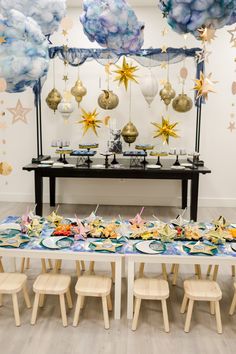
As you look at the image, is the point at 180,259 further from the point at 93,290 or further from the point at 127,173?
the point at 127,173

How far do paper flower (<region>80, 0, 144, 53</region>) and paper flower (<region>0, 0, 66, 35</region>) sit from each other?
7.1 inches

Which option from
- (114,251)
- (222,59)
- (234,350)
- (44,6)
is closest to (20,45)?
(44,6)

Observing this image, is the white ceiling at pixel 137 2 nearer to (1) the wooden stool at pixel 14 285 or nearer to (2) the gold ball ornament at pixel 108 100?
(2) the gold ball ornament at pixel 108 100

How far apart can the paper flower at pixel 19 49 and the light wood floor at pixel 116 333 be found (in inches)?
60.4

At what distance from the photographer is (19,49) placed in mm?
2287

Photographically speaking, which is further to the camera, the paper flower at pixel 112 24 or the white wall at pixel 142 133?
the white wall at pixel 142 133

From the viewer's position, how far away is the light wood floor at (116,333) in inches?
86.8

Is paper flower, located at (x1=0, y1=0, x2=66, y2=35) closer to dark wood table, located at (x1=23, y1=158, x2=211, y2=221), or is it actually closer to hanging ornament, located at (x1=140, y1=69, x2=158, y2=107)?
hanging ornament, located at (x1=140, y1=69, x2=158, y2=107)

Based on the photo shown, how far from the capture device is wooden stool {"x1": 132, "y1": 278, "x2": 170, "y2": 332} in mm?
2311

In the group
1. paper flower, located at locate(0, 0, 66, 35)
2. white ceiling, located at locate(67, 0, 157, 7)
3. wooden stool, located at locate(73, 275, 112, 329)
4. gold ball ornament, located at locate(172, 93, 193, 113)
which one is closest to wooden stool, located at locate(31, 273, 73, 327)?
wooden stool, located at locate(73, 275, 112, 329)

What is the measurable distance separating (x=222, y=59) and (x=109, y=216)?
2.66 m

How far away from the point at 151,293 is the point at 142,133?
3.33 m

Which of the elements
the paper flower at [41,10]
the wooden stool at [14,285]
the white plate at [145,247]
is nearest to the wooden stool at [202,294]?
the white plate at [145,247]

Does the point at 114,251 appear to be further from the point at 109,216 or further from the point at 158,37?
the point at 158,37
